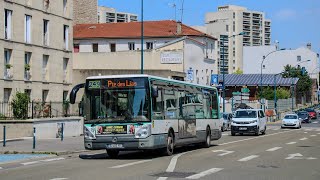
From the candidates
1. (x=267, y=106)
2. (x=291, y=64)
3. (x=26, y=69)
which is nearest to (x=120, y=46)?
(x=267, y=106)

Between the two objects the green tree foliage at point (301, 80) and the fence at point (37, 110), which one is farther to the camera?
the green tree foliage at point (301, 80)

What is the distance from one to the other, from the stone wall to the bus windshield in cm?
5938

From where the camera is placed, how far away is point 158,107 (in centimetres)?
2061

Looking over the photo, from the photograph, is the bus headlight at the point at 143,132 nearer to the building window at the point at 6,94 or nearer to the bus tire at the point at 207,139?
the bus tire at the point at 207,139

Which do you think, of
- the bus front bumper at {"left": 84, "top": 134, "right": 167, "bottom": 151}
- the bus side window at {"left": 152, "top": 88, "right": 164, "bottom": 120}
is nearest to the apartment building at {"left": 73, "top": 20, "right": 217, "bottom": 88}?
the bus side window at {"left": 152, "top": 88, "right": 164, "bottom": 120}

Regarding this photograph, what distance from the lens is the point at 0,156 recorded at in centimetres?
2148

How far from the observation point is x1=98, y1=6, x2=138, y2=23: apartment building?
6183 inches

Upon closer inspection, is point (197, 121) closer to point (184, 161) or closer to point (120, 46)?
point (184, 161)

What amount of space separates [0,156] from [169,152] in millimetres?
6469

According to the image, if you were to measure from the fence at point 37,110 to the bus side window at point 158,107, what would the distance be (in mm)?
15013

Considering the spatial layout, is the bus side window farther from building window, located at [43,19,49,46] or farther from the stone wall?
the stone wall

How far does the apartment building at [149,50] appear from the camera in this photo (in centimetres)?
6825

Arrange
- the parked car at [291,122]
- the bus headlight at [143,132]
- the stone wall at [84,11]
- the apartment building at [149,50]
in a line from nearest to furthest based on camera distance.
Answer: the bus headlight at [143,132] < the parked car at [291,122] < the apartment building at [149,50] < the stone wall at [84,11]

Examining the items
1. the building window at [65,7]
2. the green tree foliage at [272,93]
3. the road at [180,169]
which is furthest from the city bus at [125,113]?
the green tree foliage at [272,93]
